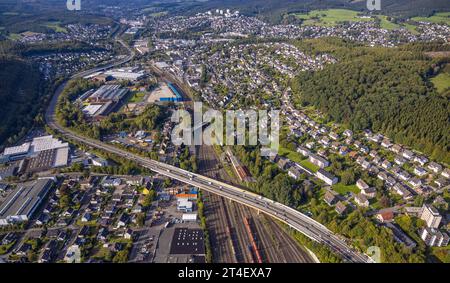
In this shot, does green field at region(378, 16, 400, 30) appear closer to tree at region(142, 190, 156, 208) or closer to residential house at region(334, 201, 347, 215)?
residential house at region(334, 201, 347, 215)

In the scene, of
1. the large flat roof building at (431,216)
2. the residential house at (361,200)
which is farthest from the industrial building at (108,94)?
the large flat roof building at (431,216)

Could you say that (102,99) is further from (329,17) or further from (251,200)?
(329,17)

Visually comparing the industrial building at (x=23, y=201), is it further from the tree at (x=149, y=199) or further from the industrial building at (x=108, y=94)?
the industrial building at (x=108, y=94)

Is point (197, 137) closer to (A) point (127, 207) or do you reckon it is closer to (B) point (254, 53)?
(A) point (127, 207)

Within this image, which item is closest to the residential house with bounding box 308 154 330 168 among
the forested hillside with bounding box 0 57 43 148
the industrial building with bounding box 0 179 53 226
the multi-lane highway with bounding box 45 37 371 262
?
the multi-lane highway with bounding box 45 37 371 262

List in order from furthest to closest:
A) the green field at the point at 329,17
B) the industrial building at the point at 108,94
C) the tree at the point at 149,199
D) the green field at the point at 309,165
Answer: the green field at the point at 329,17
the industrial building at the point at 108,94
the green field at the point at 309,165
the tree at the point at 149,199

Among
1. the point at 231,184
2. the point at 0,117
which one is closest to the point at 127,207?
the point at 231,184
